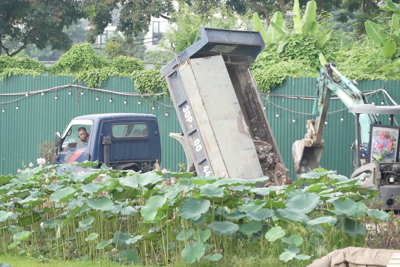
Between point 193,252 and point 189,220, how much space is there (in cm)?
62

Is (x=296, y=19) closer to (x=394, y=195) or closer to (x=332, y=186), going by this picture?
(x=394, y=195)

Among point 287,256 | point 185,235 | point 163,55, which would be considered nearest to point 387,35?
point 185,235

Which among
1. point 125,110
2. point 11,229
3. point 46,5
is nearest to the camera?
point 11,229

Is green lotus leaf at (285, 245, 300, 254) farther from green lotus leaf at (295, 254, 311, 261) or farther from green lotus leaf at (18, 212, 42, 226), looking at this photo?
green lotus leaf at (18, 212, 42, 226)

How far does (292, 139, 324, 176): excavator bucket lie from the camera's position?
15.9 metres

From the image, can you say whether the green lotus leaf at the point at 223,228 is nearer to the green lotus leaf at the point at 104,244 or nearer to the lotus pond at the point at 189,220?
the lotus pond at the point at 189,220

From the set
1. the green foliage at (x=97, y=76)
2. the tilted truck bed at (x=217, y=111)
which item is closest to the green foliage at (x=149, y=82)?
the green foliage at (x=97, y=76)

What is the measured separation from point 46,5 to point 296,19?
50.6ft

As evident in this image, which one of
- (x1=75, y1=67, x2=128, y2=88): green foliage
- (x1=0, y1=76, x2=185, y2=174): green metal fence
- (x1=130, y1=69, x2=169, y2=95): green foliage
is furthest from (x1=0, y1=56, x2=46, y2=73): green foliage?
(x1=130, y1=69, x2=169, y2=95): green foliage

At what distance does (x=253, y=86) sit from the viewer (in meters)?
13.6

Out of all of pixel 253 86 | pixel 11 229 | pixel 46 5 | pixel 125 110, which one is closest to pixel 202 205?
pixel 11 229

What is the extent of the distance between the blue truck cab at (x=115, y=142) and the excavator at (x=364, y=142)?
335cm

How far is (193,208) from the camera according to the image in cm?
714

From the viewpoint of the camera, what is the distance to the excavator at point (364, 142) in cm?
1215
